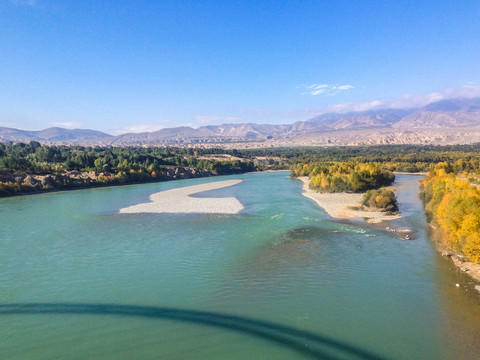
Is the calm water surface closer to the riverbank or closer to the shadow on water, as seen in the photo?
the shadow on water

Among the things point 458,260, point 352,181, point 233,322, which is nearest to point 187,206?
point 352,181

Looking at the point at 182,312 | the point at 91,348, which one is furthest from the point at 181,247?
the point at 91,348

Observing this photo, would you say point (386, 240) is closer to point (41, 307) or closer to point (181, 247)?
point (181, 247)

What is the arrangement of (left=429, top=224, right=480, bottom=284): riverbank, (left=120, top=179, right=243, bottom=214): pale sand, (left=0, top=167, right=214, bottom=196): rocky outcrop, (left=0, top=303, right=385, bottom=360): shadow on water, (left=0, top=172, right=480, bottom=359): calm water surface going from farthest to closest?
(left=0, top=167, right=214, bottom=196): rocky outcrop < (left=120, top=179, right=243, bottom=214): pale sand < (left=429, top=224, right=480, bottom=284): riverbank < (left=0, top=172, right=480, bottom=359): calm water surface < (left=0, top=303, right=385, bottom=360): shadow on water

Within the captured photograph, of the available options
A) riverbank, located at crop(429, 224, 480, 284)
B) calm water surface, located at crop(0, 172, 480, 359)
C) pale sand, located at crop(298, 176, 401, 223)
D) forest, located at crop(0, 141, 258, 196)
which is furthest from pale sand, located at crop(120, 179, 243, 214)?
forest, located at crop(0, 141, 258, 196)

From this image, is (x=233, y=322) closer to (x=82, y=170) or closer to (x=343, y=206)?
(x=343, y=206)

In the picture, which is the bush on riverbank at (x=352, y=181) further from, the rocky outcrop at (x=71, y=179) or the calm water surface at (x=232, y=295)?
the rocky outcrop at (x=71, y=179)
